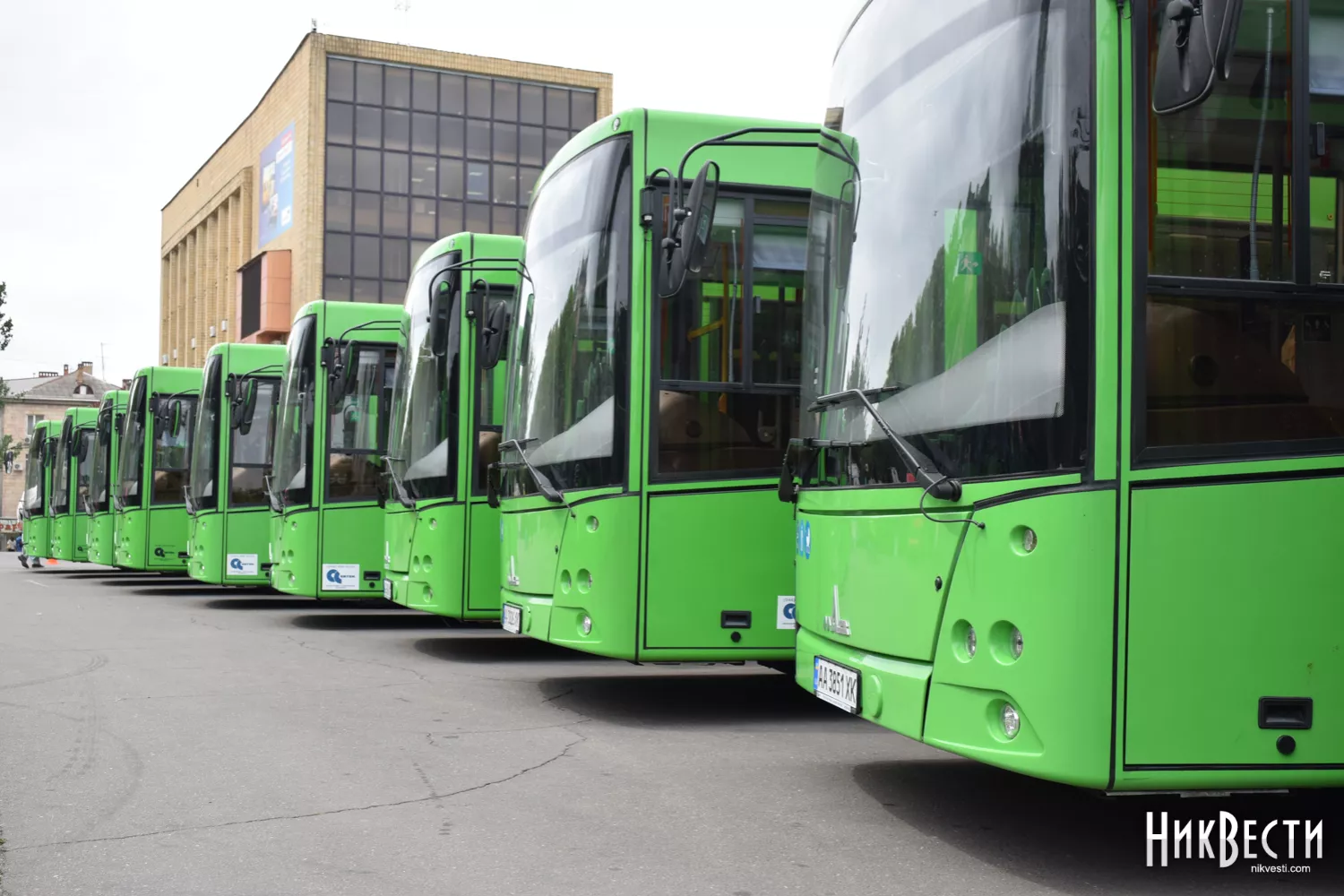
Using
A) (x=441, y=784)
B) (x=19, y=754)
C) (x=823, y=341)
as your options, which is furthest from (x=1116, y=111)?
(x=19, y=754)

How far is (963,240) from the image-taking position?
5578mm

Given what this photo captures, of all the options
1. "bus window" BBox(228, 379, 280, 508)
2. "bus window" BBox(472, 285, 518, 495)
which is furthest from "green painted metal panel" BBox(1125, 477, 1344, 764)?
"bus window" BBox(228, 379, 280, 508)

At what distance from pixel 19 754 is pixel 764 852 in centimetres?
419

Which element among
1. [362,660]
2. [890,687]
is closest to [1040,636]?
[890,687]

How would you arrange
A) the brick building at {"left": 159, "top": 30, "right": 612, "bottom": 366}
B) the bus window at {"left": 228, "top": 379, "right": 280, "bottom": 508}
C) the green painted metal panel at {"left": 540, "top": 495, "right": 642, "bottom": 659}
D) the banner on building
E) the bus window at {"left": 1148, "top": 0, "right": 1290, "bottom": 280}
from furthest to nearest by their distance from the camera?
the banner on building < the brick building at {"left": 159, "top": 30, "right": 612, "bottom": 366} < the bus window at {"left": 228, "top": 379, "right": 280, "bottom": 508} < the green painted metal panel at {"left": 540, "top": 495, "right": 642, "bottom": 659} < the bus window at {"left": 1148, "top": 0, "right": 1290, "bottom": 280}

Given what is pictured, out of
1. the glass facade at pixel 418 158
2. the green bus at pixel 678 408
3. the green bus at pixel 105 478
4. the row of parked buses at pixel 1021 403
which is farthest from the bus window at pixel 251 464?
the glass facade at pixel 418 158

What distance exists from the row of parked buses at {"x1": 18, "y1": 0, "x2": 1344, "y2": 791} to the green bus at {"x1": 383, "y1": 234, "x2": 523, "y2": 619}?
3323 millimetres

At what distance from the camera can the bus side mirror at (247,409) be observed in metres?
18.6

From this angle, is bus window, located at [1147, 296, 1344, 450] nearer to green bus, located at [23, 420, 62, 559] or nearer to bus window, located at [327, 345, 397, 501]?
bus window, located at [327, 345, 397, 501]

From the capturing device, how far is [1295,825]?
19.7ft

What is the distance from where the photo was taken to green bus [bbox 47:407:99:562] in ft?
95.2

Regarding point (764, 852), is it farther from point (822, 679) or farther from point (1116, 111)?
point (1116, 111)

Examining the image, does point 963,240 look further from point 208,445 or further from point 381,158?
point 381,158

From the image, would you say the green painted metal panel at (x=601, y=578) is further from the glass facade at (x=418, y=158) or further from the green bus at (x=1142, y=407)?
the glass facade at (x=418, y=158)
